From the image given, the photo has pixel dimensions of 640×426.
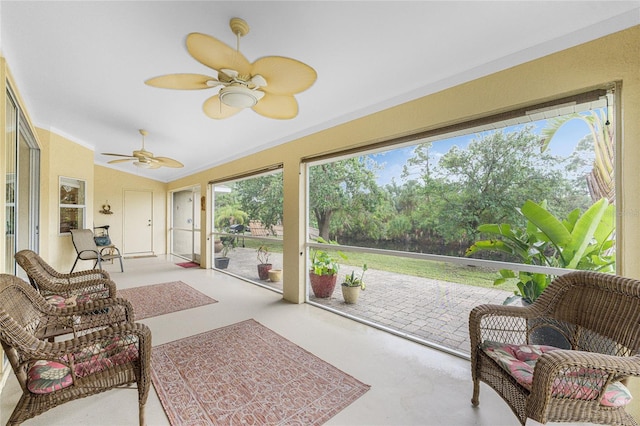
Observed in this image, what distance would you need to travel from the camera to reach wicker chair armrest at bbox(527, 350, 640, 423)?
45.8 inches

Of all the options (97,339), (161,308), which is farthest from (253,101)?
(161,308)

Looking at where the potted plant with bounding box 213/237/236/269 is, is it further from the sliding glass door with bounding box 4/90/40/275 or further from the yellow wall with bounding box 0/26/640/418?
the sliding glass door with bounding box 4/90/40/275

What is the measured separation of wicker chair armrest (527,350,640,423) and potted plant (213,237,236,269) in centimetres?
528

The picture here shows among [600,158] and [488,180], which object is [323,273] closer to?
[488,180]

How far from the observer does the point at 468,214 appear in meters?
2.49

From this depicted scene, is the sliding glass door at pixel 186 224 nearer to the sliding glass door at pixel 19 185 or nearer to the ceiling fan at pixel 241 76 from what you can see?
the sliding glass door at pixel 19 185

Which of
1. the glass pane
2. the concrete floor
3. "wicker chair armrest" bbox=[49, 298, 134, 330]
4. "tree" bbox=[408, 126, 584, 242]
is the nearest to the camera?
the concrete floor

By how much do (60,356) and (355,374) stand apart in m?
1.83

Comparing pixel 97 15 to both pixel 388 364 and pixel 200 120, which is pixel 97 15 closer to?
pixel 200 120

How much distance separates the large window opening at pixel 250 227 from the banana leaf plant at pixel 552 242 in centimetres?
299

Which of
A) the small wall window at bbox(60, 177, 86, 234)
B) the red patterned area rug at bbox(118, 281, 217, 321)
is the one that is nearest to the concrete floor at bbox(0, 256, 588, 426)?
the red patterned area rug at bbox(118, 281, 217, 321)

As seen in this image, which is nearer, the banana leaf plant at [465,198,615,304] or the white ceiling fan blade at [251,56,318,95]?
the white ceiling fan blade at [251,56,318,95]

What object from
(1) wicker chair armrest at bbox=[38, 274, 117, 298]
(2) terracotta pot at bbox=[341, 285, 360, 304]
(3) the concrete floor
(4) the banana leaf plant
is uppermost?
(4) the banana leaf plant

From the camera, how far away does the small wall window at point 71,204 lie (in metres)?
4.90
